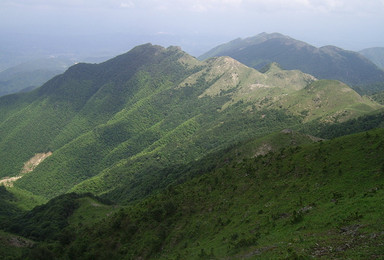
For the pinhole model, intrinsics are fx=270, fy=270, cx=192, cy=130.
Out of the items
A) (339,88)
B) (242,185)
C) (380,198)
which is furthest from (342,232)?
(339,88)

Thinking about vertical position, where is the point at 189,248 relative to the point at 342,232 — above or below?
below

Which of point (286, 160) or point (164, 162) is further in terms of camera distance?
point (164, 162)

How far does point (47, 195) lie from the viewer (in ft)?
627

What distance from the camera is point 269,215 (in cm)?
3991

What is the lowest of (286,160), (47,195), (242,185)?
(47,195)

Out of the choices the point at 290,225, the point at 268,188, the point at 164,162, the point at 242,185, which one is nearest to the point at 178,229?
the point at 242,185

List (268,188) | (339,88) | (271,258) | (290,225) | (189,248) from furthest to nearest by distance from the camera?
1. (339,88)
2. (268,188)
3. (189,248)
4. (290,225)
5. (271,258)

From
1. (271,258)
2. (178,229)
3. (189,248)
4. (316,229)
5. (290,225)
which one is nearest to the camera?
(271,258)

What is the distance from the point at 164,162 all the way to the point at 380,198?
159103 millimetres

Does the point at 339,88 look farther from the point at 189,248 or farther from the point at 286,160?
the point at 189,248

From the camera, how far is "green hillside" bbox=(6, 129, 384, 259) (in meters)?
27.2

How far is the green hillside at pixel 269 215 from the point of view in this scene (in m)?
27.2

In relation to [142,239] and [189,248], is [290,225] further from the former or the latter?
[142,239]

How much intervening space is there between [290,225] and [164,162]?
504 feet
